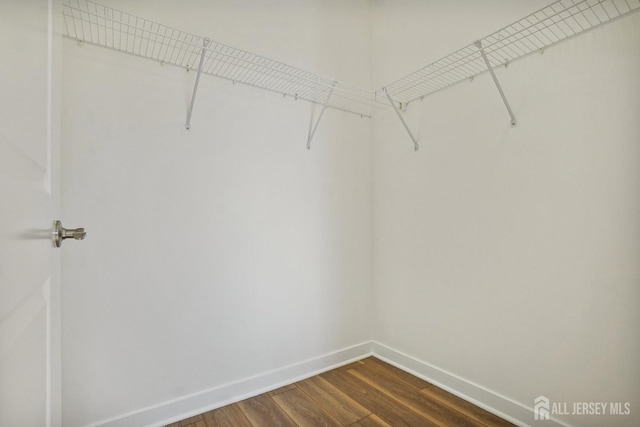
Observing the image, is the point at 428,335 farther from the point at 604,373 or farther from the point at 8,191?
the point at 8,191

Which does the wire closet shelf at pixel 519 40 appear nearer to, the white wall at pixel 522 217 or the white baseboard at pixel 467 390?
the white wall at pixel 522 217

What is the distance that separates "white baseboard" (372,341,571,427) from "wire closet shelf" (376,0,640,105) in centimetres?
160

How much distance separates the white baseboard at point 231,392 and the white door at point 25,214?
2.67ft

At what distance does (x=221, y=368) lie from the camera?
62.1 inches

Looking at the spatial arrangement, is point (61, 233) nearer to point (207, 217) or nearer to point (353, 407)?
point (207, 217)

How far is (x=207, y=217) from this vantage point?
155 centimetres

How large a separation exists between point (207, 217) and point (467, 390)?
5.35 ft

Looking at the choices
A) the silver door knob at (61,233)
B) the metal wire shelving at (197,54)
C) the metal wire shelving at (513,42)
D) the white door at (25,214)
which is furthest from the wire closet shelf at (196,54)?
the silver door knob at (61,233)

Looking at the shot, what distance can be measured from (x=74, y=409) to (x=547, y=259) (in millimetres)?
2086

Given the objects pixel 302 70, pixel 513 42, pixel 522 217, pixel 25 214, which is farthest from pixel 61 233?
pixel 513 42

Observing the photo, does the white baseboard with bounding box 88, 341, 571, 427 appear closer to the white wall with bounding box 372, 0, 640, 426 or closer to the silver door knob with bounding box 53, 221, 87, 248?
the white wall with bounding box 372, 0, 640, 426

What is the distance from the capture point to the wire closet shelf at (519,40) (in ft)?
3.82

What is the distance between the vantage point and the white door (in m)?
0.38

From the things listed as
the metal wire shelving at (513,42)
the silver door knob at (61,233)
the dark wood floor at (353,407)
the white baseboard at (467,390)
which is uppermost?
the metal wire shelving at (513,42)
